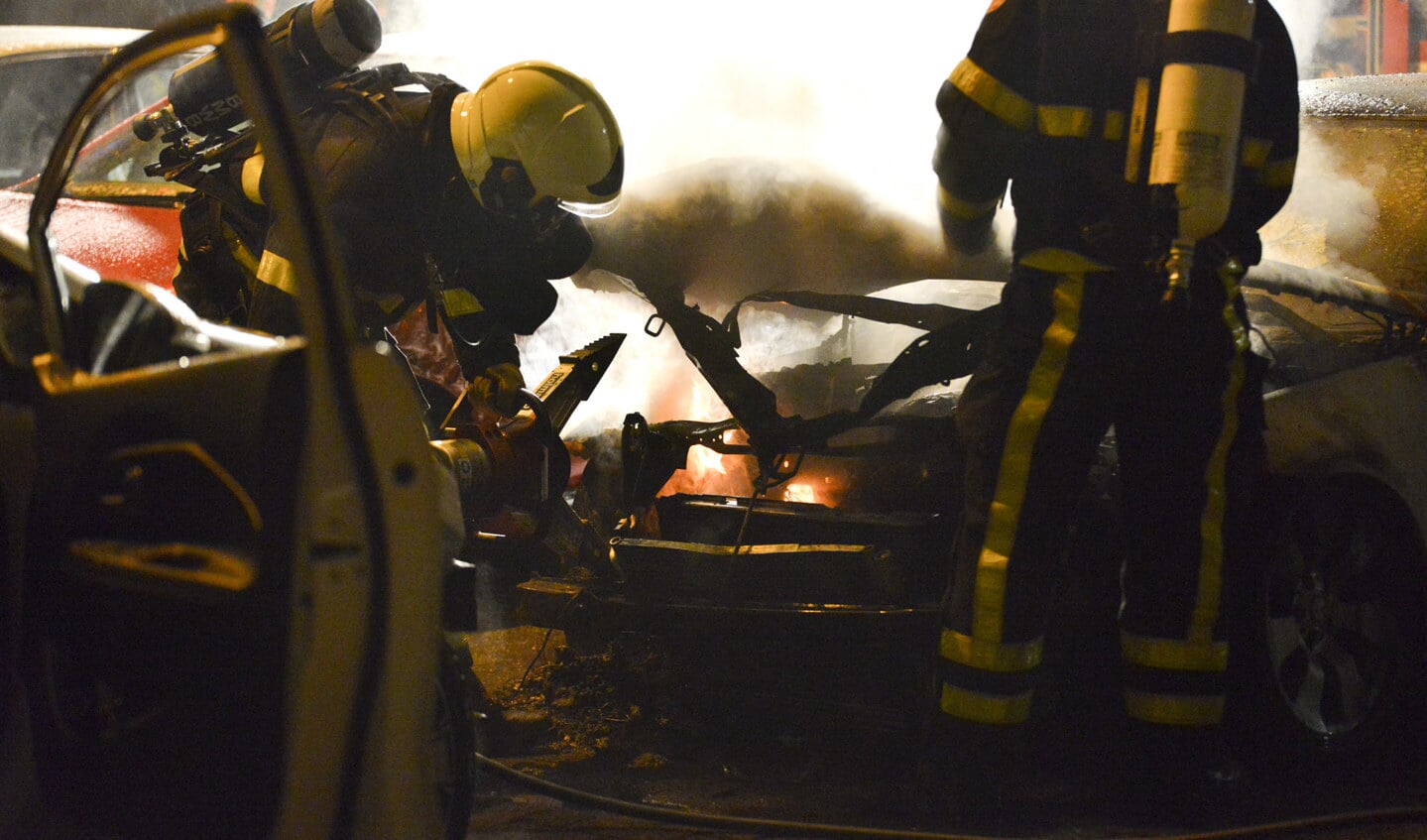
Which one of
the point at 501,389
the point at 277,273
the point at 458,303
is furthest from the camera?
the point at 458,303

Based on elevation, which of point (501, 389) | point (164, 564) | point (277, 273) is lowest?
point (501, 389)

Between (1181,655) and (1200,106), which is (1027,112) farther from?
(1181,655)

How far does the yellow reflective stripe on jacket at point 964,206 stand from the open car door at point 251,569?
5.21 feet

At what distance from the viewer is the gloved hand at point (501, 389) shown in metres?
3.45

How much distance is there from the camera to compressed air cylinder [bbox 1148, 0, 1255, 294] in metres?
2.46

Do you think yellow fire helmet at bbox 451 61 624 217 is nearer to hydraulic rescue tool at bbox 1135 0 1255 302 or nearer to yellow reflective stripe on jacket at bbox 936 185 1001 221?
yellow reflective stripe on jacket at bbox 936 185 1001 221

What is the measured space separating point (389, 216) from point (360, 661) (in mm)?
2095

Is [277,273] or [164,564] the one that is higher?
[277,273]

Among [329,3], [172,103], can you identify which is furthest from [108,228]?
[329,3]

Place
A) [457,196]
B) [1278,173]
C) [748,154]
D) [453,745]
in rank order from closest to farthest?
[453,745] < [1278,173] < [457,196] < [748,154]

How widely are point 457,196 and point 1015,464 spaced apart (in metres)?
1.92

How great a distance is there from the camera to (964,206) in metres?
2.90

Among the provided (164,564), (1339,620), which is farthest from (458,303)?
(1339,620)

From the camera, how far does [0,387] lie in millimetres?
2074
